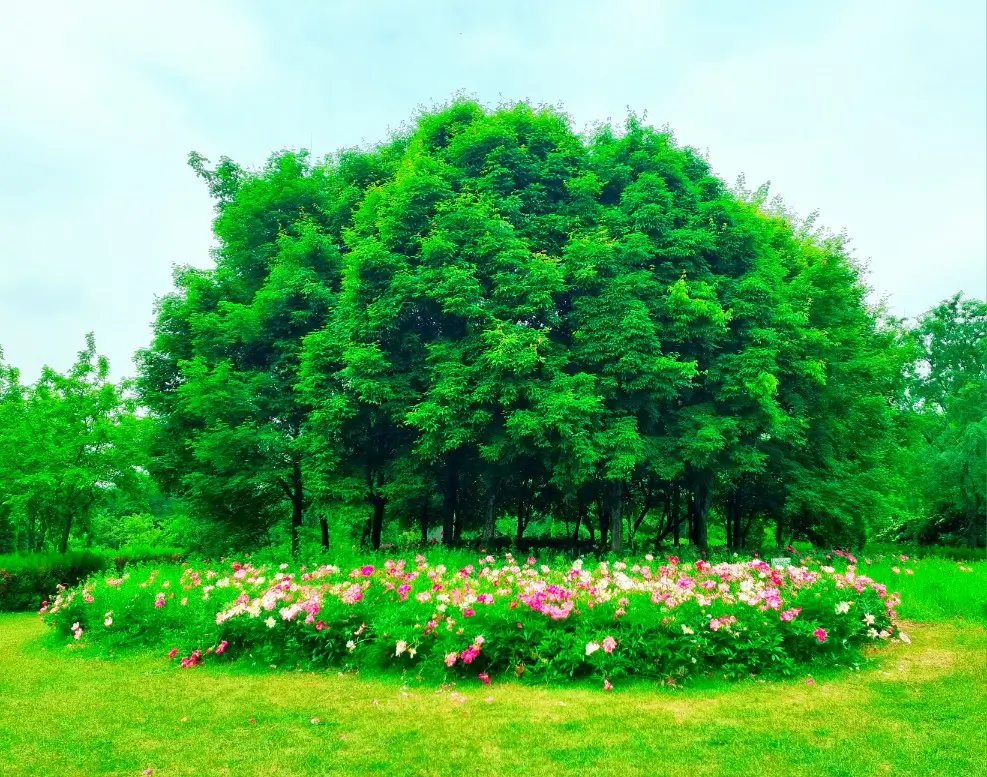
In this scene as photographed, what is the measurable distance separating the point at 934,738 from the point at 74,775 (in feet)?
20.9

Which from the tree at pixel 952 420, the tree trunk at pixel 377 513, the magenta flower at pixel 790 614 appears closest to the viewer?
the magenta flower at pixel 790 614

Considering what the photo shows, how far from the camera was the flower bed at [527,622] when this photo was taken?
22.5 feet

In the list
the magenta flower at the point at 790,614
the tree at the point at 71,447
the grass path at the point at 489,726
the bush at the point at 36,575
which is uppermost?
the tree at the point at 71,447

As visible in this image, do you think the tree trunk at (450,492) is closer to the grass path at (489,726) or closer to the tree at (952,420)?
the grass path at (489,726)

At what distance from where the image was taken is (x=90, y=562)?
15.4m

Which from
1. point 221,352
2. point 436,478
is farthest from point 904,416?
point 221,352

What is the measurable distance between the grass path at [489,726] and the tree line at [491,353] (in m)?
6.84

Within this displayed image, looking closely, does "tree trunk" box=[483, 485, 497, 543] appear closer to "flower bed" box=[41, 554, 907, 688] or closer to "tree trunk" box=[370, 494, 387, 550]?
"tree trunk" box=[370, 494, 387, 550]

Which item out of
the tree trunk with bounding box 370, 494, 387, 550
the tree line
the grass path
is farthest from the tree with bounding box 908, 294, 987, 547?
the grass path

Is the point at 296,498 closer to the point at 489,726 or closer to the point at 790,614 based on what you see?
the point at 489,726

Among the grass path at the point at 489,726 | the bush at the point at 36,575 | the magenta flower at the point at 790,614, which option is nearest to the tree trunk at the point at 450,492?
the bush at the point at 36,575

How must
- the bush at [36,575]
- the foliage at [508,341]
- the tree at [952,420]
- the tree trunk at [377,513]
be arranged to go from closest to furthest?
the foliage at [508,341], the bush at [36,575], the tree trunk at [377,513], the tree at [952,420]

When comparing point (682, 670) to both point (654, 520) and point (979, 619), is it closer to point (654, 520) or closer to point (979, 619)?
point (979, 619)

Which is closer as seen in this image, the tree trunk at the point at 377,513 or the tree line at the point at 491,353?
the tree line at the point at 491,353
